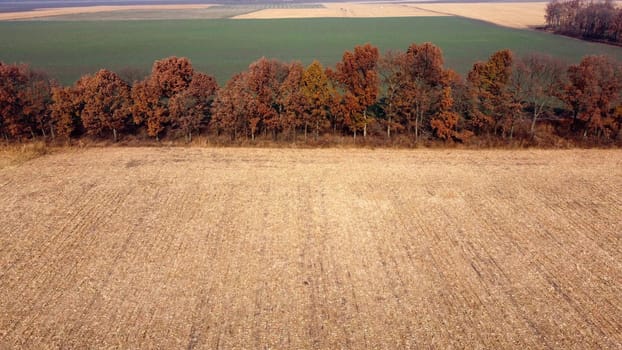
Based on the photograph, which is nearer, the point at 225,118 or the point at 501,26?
the point at 225,118

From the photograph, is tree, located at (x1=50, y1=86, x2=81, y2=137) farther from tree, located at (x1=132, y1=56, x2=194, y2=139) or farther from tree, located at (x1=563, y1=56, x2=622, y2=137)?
tree, located at (x1=563, y1=56, x2=622, y2=137)

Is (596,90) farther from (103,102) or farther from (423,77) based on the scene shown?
(103,102)

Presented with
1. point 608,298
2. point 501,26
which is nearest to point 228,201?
point 608,298

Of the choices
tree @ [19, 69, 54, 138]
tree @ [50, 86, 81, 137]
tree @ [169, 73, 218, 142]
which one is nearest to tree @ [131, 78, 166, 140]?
tree @ [169, 73, 218, 142]

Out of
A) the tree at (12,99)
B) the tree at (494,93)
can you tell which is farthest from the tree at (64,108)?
the tree at (494,93)

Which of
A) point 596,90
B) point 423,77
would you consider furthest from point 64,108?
point 596,90

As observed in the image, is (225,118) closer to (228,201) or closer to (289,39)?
(228,201)

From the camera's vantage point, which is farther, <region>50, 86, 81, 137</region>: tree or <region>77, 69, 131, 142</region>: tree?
<region>50, 86, 81, 137</region>: tree
